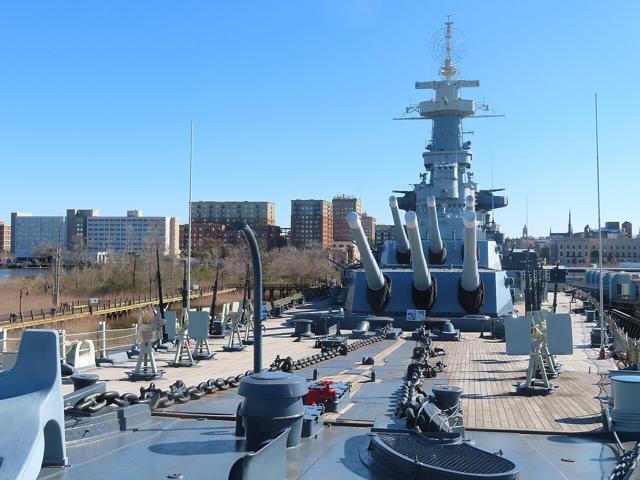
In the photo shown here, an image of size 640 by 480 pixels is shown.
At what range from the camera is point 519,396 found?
28.1 feet

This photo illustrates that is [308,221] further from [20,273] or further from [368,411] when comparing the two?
[368,411]

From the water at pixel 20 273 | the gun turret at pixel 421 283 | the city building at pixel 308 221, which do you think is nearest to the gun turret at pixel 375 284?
the gun turret at pixel 421 283

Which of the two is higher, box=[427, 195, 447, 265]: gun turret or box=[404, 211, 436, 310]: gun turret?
box=[427, 195, 447, 265]: gun turret

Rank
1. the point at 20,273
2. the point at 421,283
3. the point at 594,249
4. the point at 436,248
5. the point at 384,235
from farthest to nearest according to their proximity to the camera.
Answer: the point at 594,249 < the point at 384,235 < the point at 20,273 < the point at 436,248 < the point at 421,283

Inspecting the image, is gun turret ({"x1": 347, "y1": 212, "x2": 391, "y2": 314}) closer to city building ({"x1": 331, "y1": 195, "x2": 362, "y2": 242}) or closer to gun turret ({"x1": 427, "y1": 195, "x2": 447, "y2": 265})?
gun turret ({"x1": 427, "y1": 195, "x2": 447, "y2": 265})

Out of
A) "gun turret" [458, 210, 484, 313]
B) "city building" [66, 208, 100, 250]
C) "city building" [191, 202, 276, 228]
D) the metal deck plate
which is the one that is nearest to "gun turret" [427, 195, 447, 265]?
"gun turret" [458, 210, 484, 313]

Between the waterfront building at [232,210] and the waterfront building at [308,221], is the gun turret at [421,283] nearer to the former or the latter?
the waterfront building at [308,221]

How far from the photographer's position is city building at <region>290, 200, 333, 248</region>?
397ft

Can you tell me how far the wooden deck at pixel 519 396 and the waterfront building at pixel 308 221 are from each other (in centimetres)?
10650

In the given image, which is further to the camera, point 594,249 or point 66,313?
point 594,249

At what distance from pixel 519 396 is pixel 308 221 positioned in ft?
372

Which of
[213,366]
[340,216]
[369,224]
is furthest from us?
[369,224]

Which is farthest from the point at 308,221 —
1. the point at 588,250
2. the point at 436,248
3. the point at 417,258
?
the point at 417,258

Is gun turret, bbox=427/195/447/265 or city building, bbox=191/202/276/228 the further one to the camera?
city building, bbox=191/202/276/228
